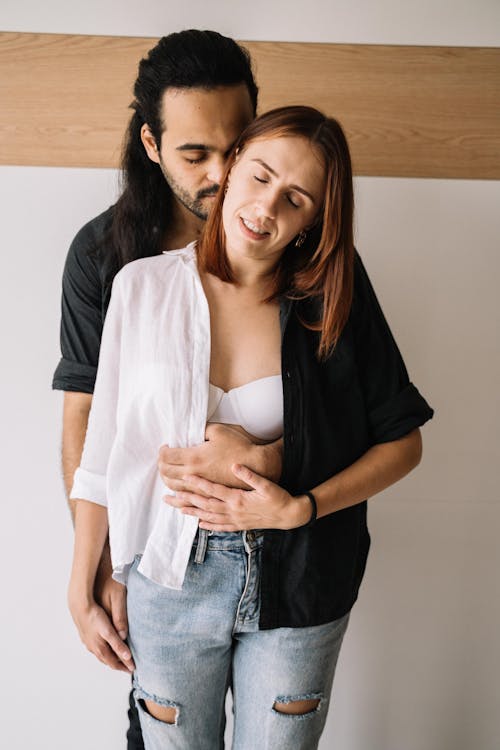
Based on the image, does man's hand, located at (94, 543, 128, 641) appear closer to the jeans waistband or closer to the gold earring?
the jeans waistband

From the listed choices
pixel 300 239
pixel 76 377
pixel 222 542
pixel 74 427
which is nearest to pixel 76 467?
pixel 74 427

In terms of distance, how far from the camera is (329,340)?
3.53ft

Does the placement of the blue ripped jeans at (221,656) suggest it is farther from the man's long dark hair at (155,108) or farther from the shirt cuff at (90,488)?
the man's long dark hair at (155,108)

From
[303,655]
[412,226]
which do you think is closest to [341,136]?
[412,226]

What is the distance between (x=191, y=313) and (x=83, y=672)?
111 cm

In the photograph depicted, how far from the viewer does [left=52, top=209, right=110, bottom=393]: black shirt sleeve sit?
130 centimetres

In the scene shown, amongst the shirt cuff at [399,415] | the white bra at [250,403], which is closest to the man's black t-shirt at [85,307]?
the white bra at [250,403]

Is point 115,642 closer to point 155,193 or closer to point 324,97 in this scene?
point 155,193

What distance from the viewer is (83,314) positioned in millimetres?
1307

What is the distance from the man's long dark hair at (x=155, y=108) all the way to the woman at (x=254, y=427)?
198 millimetres

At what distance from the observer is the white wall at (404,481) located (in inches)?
56.6

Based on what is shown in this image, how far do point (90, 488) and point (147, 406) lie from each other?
0.18m

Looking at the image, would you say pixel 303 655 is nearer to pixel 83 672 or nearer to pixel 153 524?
pixel 153 524

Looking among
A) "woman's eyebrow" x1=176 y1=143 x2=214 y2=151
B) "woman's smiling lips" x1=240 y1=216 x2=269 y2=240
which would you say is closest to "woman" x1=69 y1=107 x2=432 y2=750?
"woman's smiling lips" x1=240 y1=216 x2=269 y2=240
